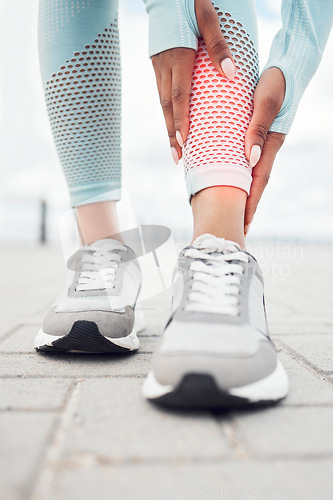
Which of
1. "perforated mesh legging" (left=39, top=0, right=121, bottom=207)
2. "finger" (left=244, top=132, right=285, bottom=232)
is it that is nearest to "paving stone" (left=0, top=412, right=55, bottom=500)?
"finger" (left=244, top=132, right=285, bottom=232)

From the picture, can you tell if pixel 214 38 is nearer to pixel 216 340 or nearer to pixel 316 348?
pixel 216 340

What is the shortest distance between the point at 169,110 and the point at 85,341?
0.60m

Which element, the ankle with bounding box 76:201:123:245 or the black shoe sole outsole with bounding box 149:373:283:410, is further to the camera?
the ankle with bounding box 76:201:123:245

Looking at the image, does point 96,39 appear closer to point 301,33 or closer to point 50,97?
point 50,97

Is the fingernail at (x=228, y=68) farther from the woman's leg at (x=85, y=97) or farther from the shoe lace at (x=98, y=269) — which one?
the shoe lace at (x=98, y=269)

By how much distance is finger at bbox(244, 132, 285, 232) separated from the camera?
112cm

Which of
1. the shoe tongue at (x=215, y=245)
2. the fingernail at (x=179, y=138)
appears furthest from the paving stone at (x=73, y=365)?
the fingernail at (x=179, y=138)

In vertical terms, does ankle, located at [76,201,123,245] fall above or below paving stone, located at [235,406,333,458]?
above

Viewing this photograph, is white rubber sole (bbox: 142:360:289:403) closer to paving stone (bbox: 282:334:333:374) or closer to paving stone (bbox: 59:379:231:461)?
paving stone (bbox: 59:379:231:461)

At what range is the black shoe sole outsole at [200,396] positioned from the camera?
29.9 inches

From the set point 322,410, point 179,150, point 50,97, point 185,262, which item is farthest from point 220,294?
point 50,97

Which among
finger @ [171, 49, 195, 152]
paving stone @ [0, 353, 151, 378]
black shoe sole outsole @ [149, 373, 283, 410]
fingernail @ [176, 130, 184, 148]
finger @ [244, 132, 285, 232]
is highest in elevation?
finger @ [171, 49, 195, 152]

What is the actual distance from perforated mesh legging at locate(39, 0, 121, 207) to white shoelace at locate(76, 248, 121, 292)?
0.18 m

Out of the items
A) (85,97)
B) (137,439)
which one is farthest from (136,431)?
(85,97)
